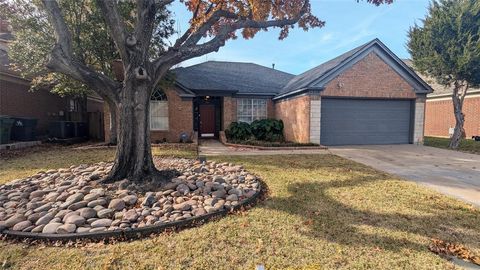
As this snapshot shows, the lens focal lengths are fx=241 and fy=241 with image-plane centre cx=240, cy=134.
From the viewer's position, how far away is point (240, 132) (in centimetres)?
1420

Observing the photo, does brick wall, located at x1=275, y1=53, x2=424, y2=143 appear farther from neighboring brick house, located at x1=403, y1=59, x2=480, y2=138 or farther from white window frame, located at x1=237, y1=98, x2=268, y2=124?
neighboring brick house, located at x1=403, y1=59, x2=480, y2=138

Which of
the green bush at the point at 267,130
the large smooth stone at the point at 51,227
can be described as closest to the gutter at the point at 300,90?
the green bush at the point at 267,130

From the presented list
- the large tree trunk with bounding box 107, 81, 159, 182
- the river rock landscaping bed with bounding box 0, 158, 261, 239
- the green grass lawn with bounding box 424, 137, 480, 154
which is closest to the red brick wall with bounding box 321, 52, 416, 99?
the green grass lawn with bounding box 424, 137, 480, 154

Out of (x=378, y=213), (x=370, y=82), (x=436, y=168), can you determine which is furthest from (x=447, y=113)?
(x=378, y=213)

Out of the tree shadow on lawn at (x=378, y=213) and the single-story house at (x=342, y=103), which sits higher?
the single-story house at (x=342, y=103)

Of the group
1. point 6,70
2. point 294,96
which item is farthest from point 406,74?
point 6,70

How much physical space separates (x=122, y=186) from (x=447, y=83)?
15.3 m

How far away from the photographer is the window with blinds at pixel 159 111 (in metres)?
14.1

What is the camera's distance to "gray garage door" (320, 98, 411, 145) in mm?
12562

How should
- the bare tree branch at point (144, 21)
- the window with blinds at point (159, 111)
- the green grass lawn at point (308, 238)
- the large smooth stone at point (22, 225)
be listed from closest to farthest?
the green grass lawn at point (308, 238)
the large smooth stone at point (22, 225)
the bare tree branch at point (144, 21)
the window with blinds at point (159, 111)

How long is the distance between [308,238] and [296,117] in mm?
10353

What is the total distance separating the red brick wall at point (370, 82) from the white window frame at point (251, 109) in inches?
200

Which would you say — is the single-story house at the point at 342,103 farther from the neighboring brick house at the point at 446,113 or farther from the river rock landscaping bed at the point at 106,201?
the river rock landscaping bed at the point at 106,201

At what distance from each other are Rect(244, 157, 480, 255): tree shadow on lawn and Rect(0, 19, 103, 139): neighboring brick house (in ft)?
50.8
